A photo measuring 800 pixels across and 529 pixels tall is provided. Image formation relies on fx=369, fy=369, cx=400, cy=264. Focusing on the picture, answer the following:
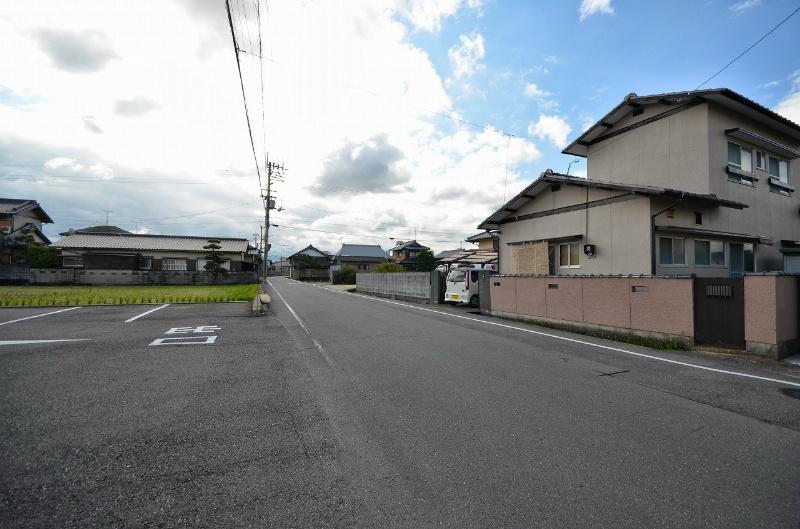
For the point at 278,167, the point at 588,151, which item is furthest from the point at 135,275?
the point at 588,151

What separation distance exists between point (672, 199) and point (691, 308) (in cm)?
518

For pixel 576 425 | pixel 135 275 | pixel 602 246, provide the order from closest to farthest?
pixel 576 425, pixel 602 246, pixel 135 275

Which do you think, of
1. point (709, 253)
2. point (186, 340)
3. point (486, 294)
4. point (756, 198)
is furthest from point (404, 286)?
point (756, 198)

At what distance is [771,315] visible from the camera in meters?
6.93

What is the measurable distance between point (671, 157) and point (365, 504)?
54.4 feet

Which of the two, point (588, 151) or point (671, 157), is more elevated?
point (588, 151)

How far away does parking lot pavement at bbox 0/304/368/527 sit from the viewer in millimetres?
2455

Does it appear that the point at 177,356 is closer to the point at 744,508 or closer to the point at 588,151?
the point at 744,508

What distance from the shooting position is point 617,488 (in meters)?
2.71

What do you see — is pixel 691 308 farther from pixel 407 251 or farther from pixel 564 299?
pixel 407 251

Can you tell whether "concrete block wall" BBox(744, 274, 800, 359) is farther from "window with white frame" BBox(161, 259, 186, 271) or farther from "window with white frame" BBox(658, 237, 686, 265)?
"window with white frame" BBox(161, 259, 186, 271)

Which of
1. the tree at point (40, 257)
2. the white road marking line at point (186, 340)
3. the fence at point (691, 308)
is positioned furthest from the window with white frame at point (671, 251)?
the tree at point (40, 257)

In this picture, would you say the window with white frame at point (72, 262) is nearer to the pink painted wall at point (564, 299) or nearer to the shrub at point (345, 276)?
the shrub at point (345, 276)

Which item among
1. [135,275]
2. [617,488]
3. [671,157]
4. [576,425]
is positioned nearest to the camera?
[617,488]
